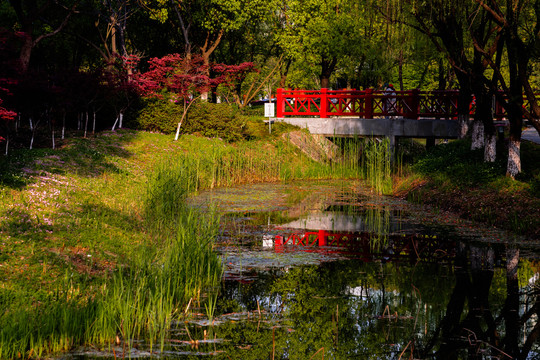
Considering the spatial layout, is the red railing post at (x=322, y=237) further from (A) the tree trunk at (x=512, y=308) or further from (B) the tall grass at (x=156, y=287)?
(A) the tree trunk at (x=512, y=308)

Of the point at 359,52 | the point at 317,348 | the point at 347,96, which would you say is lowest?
the point at 317,348

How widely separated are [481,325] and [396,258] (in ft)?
11.2

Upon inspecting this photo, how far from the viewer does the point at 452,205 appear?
1529 centimetres

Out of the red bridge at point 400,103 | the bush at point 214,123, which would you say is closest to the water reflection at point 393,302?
the bush at point 214,123

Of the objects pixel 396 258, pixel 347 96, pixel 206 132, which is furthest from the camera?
pixel 347 96

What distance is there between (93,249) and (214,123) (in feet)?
52.2

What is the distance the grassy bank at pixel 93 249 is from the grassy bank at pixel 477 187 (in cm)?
635

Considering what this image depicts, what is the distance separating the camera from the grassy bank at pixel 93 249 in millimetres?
6367

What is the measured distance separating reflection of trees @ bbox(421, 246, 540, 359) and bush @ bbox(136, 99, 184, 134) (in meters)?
16.5

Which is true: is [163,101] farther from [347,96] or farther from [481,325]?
[481,325]

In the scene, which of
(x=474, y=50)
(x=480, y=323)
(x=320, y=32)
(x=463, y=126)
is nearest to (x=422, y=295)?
(x=480, y=323)

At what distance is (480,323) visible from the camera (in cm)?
734

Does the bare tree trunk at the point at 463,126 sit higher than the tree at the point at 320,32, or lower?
lower

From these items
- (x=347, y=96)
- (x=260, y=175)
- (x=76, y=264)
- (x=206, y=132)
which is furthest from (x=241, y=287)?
(x=347, y=96)
